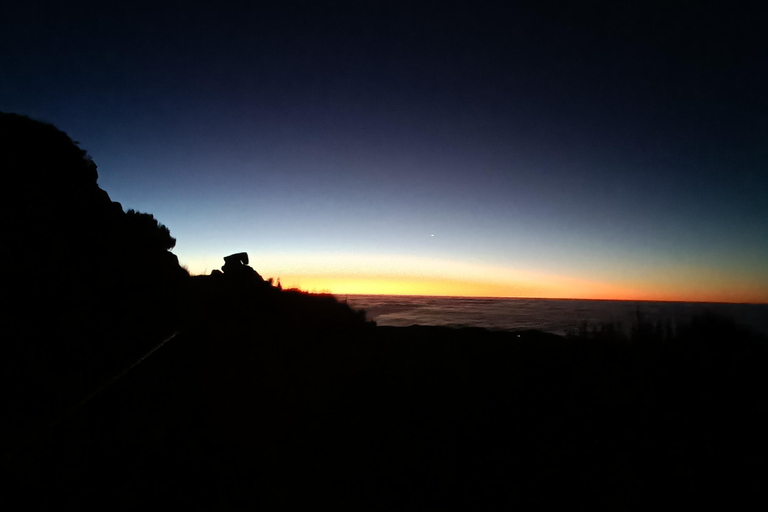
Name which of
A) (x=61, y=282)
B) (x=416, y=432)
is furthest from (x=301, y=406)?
(x=61, y=282)

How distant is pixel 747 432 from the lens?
4824mm

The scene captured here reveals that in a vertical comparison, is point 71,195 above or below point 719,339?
above

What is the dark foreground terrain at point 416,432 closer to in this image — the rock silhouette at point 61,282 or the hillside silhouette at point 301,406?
the hillside silhouette at point 301,406

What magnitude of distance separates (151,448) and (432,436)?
4053 millimetres

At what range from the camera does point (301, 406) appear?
6094mm

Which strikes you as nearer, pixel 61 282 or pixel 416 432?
pixel 416 432

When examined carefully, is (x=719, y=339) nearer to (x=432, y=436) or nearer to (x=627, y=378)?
(x=627, y=378)

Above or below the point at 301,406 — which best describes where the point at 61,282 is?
above

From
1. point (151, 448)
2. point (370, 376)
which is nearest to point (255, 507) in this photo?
point (151, 448)

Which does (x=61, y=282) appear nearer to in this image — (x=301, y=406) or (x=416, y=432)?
(x=301, y=406)

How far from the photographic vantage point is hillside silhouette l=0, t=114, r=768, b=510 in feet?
12.9

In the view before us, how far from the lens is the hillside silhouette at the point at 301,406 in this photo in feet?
12.9

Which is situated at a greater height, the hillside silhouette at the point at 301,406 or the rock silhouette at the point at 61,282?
the rock silhouette at the point at 61,282

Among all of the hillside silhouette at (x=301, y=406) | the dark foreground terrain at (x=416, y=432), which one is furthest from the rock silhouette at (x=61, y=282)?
the dark foreground terrain at (x=416, y=432)
